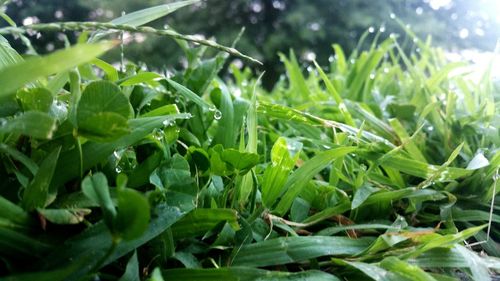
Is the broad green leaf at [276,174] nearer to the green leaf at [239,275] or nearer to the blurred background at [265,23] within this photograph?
the green leaf at [239,275]

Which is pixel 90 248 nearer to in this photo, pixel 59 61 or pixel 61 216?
pixel 61 216

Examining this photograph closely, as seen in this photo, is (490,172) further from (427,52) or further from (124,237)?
(427,52)

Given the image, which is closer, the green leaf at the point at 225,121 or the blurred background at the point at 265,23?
the green leaf at the point at 225,121

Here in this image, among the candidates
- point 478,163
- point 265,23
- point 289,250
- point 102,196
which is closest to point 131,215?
point 102,196

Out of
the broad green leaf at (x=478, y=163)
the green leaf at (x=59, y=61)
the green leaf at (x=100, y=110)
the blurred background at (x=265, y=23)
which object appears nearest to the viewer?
the green leaf at (x=59, y=61)

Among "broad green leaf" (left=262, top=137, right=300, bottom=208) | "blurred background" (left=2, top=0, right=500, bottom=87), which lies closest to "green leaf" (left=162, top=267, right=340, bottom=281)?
"broad green leaf" (left=262, top=137, right=300, bottom=208)

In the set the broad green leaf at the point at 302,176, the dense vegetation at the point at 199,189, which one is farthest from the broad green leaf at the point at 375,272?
the broad green leaf at the point at 302,176

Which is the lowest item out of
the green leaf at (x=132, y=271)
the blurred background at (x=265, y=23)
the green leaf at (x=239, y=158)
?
the blurred background at (x=265, y=23)
